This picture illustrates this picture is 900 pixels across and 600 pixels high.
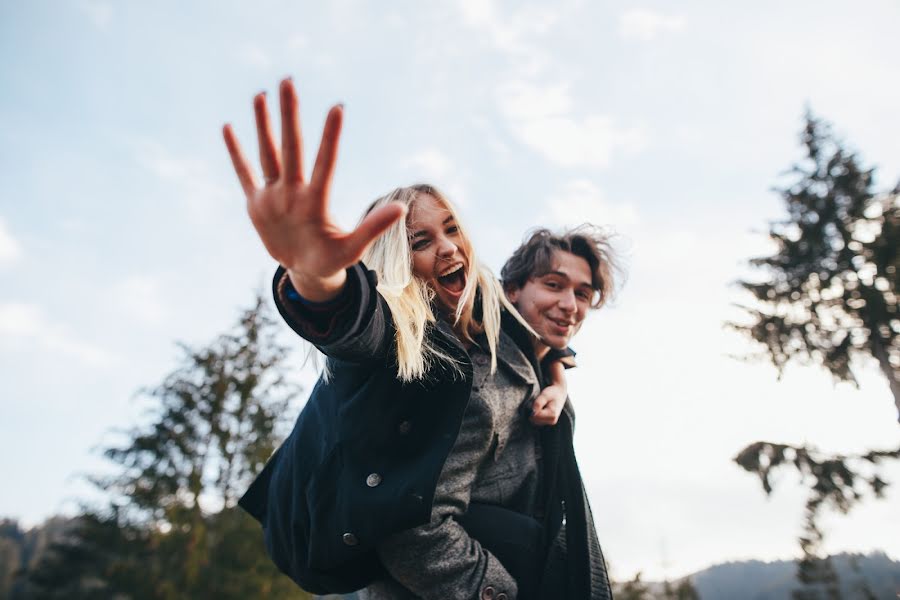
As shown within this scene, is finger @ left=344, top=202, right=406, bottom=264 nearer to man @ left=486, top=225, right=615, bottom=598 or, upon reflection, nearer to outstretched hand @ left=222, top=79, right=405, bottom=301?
outstretched hand @ left=222, top=79, right=405, bottom=301

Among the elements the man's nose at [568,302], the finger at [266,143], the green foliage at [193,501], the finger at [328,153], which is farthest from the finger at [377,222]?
the green foliage at [193,501]

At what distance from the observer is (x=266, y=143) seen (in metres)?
1.25

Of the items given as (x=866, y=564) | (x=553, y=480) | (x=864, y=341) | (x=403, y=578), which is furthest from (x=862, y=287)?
(x=403, y=578)

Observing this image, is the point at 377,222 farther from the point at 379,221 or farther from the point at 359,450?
the point at 359,450

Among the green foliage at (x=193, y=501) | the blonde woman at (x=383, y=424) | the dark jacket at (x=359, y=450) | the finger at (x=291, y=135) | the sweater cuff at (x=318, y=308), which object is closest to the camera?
the finger at (x=291, y=135)

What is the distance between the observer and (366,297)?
1.50m

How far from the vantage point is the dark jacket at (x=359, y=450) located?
5.10ft

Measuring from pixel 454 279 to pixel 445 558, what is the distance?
43.5 inches

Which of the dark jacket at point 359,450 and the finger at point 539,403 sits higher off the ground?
the finger at point 539,403

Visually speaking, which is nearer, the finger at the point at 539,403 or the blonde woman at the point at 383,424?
the blonde woman at the point at 383,424

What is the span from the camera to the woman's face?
2.34 m

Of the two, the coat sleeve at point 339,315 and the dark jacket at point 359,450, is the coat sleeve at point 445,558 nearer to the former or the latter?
the dark jacket at point 359,450

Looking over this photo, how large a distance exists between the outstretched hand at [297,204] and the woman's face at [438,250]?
943 millimetres

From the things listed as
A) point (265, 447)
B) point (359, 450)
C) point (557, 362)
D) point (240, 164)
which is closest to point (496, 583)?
point (359, 450)
